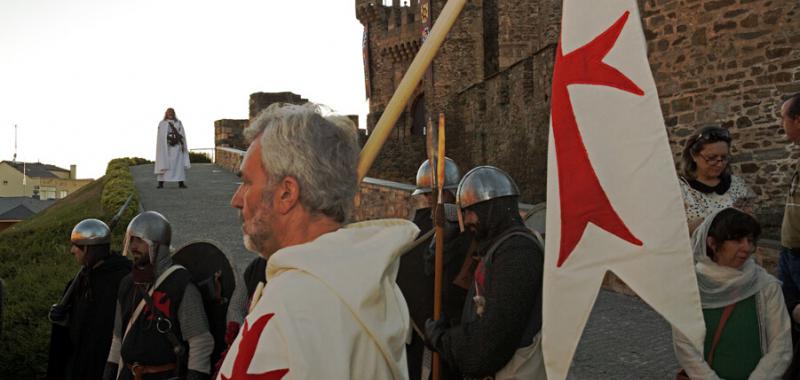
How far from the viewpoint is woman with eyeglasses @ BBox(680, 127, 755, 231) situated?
4230 mm

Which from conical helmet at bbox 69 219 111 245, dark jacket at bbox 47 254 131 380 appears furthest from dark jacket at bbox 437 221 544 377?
conical helmet at bbox 69 219 111 245

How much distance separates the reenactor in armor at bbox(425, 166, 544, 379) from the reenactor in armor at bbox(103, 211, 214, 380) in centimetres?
127

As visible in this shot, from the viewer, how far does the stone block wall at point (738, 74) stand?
10.2 m

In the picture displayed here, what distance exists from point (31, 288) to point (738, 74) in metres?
8.78

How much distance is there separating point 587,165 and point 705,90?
9.06 m

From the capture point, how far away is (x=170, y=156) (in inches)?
705

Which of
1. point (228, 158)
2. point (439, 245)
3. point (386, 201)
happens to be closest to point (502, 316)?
point (439, 245)

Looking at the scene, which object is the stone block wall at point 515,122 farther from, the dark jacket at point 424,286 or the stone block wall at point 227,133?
the dark jacket at point 424,286

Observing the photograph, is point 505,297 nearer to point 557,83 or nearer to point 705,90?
point 557,83

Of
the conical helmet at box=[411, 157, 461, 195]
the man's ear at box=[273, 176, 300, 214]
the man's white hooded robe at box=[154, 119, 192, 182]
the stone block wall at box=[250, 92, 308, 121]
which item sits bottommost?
the man's ear at box=[273, 176, 300, 214]

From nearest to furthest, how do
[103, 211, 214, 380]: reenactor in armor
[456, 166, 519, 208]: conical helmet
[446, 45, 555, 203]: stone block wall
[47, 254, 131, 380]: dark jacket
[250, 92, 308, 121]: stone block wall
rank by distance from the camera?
[456, 166, 519, 208]: conical helmet, [103, 211, 214, 380]: reenactor in armor, [47, 254, 131, 380]: dark jacket, [446, 45, 555, 203]: stone block wall, [250, 92, 308, 121]: stone block wall

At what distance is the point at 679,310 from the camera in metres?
2.63

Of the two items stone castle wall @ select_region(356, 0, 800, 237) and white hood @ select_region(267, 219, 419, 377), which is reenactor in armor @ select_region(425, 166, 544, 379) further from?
stone castle wall @ select_region(356, 0, 800, 237)

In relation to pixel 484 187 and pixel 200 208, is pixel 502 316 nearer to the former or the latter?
pixel 484 187
